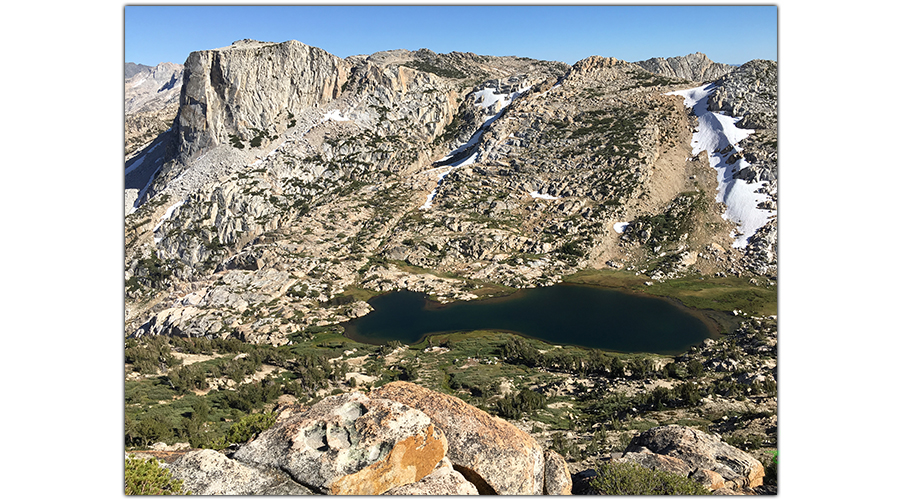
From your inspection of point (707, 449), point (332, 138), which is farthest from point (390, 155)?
point (707, 449)

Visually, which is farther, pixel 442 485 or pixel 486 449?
pixel 486 449

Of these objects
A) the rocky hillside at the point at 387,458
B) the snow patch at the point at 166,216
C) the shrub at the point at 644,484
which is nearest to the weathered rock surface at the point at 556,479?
the rocky hillside at the point at 387,458

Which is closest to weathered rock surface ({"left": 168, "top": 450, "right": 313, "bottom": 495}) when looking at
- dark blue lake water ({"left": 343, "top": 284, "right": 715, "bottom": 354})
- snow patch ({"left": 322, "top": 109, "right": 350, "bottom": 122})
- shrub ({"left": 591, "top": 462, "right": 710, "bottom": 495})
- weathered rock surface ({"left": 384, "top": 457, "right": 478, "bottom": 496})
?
weathered rock surface ({"left": 384, "top": 457, "right": 478, "bottom": 496})

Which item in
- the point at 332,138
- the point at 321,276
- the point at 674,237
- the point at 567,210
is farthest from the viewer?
the point at 332,138

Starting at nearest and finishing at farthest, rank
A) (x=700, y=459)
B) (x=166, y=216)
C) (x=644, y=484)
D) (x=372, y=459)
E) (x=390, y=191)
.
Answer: (x=372, y=459)
(x=644, y=484)
(x=700, y=459)
(x=166, y=216)
(x=390, y=191)

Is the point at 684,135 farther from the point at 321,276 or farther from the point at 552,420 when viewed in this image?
the point at 552,420

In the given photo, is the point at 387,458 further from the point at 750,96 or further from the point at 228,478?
the point at 750,96

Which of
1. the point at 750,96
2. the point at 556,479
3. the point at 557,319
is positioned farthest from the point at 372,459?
the point at 750,96
